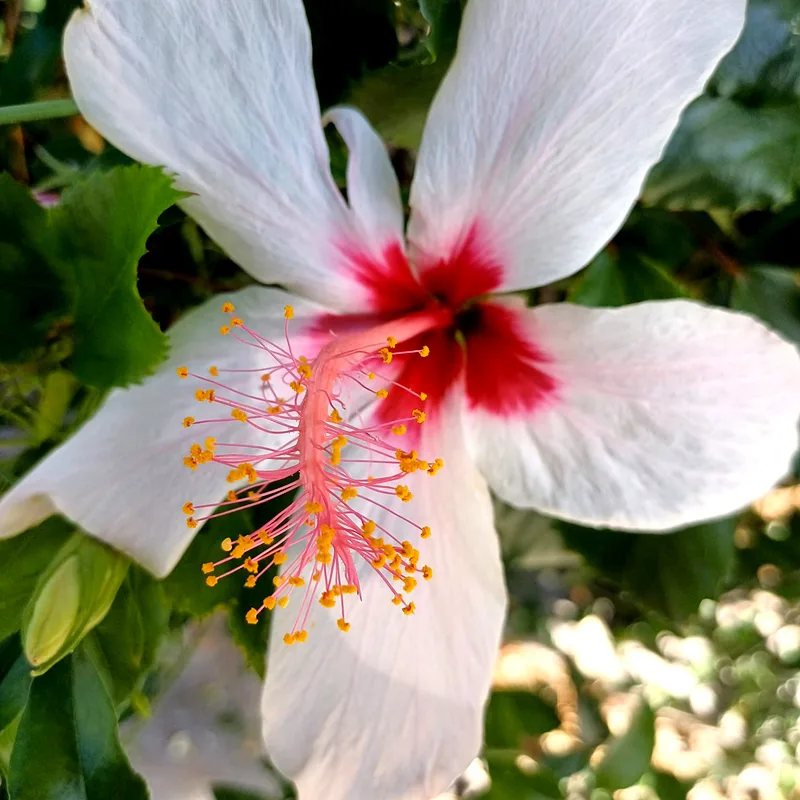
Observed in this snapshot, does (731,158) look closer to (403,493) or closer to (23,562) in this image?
(403,493)

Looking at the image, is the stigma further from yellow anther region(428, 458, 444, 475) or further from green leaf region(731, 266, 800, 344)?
green leaf region(731, 266, 800, 344)

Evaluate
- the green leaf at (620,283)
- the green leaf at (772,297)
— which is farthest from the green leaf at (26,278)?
the green leaf at (772,297)

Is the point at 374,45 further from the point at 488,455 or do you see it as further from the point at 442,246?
the point at 488,455

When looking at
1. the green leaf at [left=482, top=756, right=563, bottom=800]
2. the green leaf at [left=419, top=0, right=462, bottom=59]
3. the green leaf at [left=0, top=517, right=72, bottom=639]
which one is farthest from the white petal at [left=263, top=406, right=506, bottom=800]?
the green leaf at [left=482, top=756, right=563, bottom=800]

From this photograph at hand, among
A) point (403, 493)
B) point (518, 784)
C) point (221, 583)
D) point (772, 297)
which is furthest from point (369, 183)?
point (518, 784)

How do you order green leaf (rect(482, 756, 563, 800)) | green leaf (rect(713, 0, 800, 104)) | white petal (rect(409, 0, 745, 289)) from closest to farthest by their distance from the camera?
white petal (rect(409, 0, 745, 289))
green leaf (rect(713, 0, 800, 104))
green leaf (rect(482, 756, 563, 800))

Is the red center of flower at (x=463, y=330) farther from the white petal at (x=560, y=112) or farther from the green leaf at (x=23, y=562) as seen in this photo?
the green leaf at (x=23, y=562)
